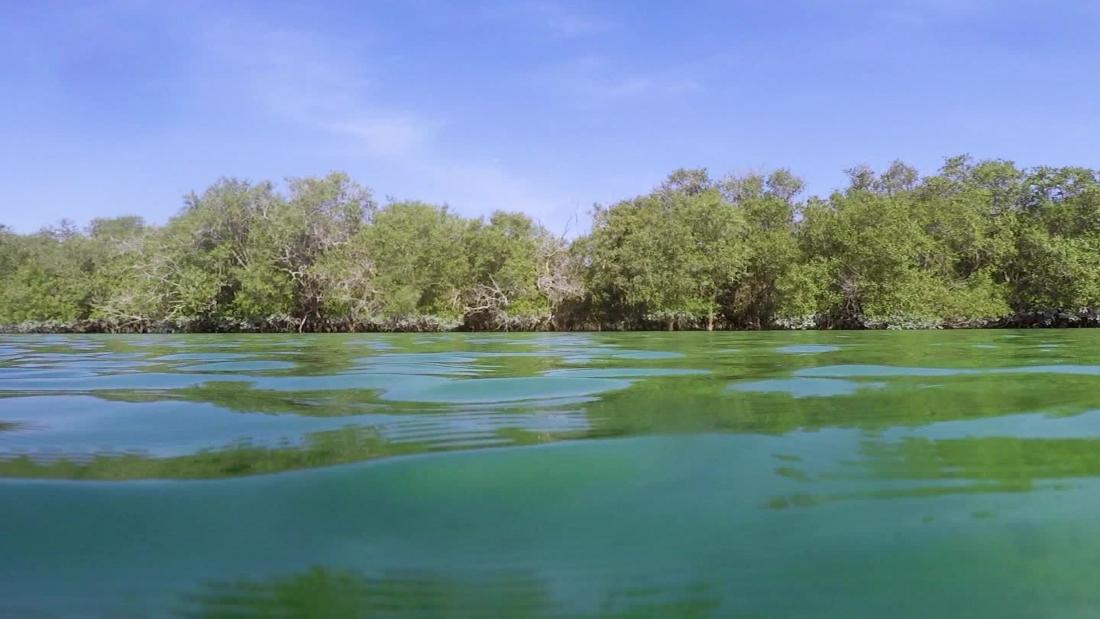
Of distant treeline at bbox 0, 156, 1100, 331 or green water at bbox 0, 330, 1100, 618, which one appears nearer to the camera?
green water at bbox 0, 330, 1100, 618

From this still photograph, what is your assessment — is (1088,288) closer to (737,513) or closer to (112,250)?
(737,513)

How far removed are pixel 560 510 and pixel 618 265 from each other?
2344 centimetres

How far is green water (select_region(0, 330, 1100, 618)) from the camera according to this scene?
961 millimetres

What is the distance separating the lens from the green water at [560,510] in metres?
0.96

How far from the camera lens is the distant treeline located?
21250mm

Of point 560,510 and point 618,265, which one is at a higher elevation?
point 618,265

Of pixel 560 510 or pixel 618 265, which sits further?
pixel 618 265

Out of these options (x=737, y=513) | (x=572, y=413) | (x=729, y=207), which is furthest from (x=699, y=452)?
(x=729, y=207)

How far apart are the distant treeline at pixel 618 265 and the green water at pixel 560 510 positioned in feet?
67.2

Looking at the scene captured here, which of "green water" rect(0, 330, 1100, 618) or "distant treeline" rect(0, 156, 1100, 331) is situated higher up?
"distant treeline" rect(0, 156, 1100, 331)

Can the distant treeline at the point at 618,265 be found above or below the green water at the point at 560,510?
above

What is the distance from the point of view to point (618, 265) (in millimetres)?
24562

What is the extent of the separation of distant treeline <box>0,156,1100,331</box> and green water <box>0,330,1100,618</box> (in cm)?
2048

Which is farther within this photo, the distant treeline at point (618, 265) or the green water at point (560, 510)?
the distant treeline at point (618, 265)
